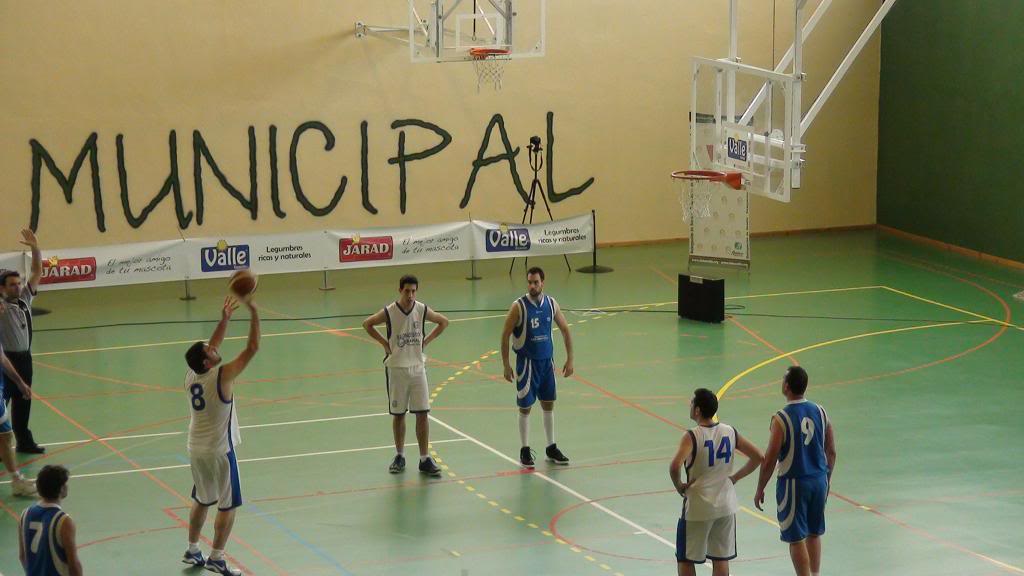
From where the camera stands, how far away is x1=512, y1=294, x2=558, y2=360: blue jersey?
42.9 feet

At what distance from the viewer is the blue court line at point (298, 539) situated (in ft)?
35.4

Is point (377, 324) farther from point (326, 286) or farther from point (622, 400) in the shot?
point (326, 286)

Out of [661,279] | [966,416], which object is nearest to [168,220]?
[661,279]

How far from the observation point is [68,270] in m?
20.6

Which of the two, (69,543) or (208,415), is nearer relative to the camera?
(69,543)

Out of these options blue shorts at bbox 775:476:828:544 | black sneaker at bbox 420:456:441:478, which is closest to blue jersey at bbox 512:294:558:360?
black sneaker at bbox 420:456:441:478

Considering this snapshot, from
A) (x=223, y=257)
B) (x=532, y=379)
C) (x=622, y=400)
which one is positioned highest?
(x=223, y=257)

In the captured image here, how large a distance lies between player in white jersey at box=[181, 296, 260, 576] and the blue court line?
77 centimetres

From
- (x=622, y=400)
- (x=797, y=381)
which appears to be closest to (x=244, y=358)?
(x=797, y=381)

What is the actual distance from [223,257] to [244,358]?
12235 millimetres

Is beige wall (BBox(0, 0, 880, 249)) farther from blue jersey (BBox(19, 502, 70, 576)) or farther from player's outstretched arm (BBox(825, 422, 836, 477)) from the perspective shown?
player's outstretched arm (BBox(825, 422, 836, 477))

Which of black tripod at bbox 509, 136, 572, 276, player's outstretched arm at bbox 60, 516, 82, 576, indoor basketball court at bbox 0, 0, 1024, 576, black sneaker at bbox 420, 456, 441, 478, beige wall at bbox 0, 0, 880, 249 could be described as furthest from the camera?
black tripod at bbox 509, 136, 572, 276

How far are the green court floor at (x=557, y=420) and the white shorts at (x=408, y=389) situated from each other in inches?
27.1

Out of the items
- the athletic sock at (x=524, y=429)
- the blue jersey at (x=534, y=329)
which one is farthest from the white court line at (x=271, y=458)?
the blue jersey at (x=534, y=329)
